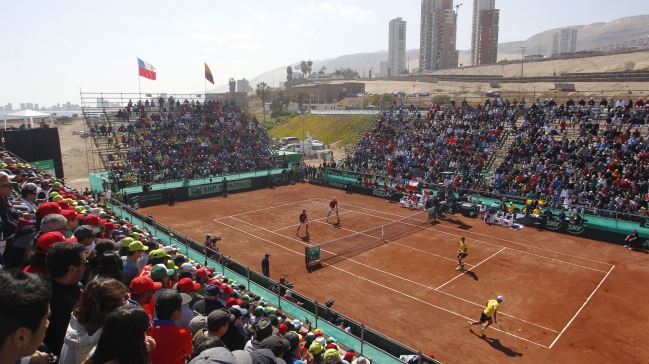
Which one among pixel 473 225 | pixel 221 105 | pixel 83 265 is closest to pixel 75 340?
pixel 83 265

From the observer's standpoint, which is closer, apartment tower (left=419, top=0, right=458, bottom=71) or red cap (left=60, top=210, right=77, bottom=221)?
red cap (left=60, top=210, right=77, bottom=221)

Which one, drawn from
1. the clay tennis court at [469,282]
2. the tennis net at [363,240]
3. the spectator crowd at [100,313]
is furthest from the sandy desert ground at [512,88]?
the spectator crowd at [100,313]

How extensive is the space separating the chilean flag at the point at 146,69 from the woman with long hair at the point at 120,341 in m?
42.7

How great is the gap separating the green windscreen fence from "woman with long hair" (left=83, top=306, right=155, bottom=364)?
7822mm

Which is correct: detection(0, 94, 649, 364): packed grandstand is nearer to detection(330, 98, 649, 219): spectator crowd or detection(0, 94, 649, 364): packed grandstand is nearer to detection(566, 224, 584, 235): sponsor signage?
detection(330, 98, 649, 219): spectator crowd

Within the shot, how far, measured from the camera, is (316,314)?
1160 cm

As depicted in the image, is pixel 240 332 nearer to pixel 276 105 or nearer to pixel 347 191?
pixel 347 191

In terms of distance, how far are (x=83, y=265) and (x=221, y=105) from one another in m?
45.4

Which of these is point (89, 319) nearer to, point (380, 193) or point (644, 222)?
point (644, 222)

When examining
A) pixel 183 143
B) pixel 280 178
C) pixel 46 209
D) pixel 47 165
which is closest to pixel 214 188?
pixel 280 178

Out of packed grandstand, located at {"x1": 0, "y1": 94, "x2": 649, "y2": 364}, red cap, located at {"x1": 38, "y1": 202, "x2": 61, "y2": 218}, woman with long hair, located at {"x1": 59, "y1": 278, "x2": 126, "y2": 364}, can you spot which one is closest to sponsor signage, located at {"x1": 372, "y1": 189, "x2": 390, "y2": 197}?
packed grandstand, located at {"x1": 0, "y1": 94, "x2": 649, "y2": 364}

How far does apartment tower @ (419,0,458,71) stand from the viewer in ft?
585

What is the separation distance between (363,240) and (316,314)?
1171 centimetres

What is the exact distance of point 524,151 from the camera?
31.6 m
